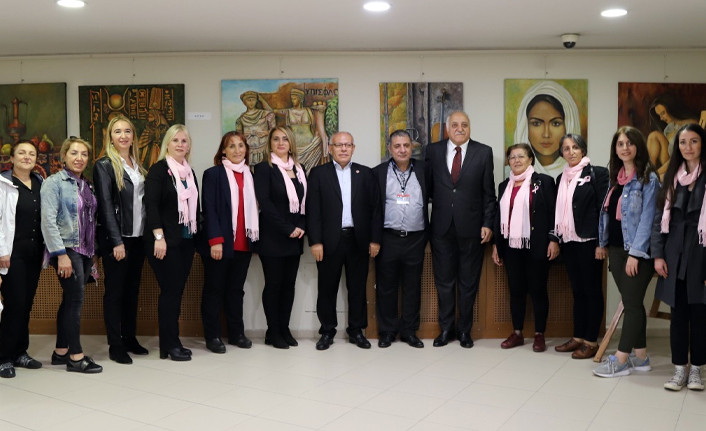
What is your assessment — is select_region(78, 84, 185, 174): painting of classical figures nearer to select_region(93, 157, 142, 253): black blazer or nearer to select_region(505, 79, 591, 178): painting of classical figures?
select_region(93, 157, 142, 253): black blazer

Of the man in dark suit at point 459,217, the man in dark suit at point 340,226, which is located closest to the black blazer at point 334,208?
the man in dark suit at point 340,226

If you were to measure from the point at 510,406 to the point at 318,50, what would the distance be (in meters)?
3.73

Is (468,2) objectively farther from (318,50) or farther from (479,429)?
(479,429)

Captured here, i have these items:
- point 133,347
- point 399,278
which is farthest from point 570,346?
point 133,347

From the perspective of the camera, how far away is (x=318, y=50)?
611 cm

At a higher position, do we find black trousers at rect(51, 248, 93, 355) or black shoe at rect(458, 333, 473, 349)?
black trousers at rect(51, 248, 93, 355)

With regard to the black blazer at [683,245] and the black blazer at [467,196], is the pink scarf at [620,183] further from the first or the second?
the black blazer at [467,196]

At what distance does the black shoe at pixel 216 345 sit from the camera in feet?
16.6

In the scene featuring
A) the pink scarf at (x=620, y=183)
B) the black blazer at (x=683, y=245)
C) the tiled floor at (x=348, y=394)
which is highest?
the pink scarf at (x=620, y=183)

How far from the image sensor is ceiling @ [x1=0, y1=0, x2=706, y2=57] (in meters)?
4.55

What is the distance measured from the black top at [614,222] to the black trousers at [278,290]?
235 centimetres

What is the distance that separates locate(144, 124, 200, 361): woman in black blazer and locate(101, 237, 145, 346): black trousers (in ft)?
0.55

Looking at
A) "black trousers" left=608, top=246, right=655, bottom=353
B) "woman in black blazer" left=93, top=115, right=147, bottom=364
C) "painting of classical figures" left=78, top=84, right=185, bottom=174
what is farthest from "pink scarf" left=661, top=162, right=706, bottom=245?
"painting of classical figures" left=78, top=84, right=185, bottom=174

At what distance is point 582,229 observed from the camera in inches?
190
